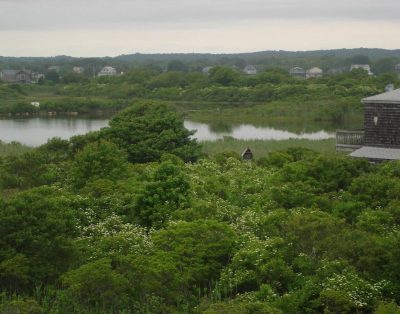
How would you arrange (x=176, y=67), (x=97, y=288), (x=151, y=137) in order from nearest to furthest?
(x=97, y=288) < (x=151, y=137) < (x=176, y=67)

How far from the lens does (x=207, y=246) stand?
523 inches

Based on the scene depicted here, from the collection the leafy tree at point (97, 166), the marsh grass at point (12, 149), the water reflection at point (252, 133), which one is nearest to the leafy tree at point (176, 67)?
the water reflection at point (252, 133)

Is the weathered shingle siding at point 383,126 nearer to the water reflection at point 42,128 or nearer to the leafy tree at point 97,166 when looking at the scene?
the leafy tree at point 97,166

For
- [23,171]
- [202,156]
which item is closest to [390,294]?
[23,171]

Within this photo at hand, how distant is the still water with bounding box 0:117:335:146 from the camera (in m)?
44.8

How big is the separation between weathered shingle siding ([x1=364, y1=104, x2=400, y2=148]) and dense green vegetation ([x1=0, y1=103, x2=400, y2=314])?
385 cm

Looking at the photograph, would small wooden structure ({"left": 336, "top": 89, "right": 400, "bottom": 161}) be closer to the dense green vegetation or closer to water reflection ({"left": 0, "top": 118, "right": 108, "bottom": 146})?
the dense green vegetation

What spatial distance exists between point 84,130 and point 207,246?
37.6 meters

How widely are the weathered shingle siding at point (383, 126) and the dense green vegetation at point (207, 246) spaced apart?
12.6 feet

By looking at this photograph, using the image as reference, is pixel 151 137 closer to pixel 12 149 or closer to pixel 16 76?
pixel 12 149

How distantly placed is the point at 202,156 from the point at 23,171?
349 inches

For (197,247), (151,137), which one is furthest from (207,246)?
(151,137)

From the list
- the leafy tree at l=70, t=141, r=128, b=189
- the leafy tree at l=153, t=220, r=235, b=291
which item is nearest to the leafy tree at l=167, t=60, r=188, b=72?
the leafy tree at l=70, t=141, r=128, b=189

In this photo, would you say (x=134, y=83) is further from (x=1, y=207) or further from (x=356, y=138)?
(x=1, y=207)
